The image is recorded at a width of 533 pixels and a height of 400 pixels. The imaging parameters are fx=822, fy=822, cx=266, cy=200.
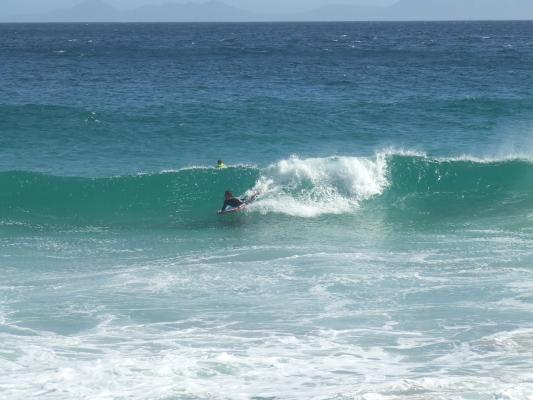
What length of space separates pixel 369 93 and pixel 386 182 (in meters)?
19.3

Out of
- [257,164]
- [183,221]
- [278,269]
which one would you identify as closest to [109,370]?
[278,269]

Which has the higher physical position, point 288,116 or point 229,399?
point 288,116

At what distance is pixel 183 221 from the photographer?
22453mm

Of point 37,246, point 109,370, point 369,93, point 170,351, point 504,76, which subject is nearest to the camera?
point 109,370

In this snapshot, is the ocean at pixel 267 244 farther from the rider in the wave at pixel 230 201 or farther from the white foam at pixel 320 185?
the rider in the wave at pixel 230 201

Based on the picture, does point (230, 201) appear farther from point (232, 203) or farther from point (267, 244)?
point (267, 244)

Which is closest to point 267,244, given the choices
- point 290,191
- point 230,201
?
point 230,201

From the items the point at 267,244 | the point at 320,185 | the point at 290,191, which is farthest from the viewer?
the point at 320,185

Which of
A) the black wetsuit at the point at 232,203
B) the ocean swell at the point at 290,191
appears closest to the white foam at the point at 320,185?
the ocean swell at the point at 290,191

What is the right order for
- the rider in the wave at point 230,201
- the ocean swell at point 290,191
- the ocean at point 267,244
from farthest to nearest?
the ocean swell at point 290,191
the rider in the wave at point 230,201
the ocean at point 267,244

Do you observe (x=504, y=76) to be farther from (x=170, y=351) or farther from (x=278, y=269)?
(x=170, y=351)

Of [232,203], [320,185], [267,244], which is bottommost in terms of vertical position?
[267,244]

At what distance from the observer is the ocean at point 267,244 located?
38.7 feet

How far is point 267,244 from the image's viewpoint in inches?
767
